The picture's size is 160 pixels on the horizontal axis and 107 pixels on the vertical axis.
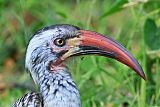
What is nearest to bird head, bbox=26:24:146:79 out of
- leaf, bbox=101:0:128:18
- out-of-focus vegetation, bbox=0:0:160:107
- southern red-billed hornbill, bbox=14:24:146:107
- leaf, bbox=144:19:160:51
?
southern red-billed hornbill, bbox=14:24:146:107

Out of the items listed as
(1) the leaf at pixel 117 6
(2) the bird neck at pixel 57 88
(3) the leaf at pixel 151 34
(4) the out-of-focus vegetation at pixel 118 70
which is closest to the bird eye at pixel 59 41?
(2) the bird neck at pixel 57 88

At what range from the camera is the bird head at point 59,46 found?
258 inches

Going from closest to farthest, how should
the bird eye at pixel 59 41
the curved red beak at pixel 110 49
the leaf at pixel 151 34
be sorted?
the curved red beak at pixel 110 49, the bird eye at pixel 59 41, the leaf at pixel 151 34

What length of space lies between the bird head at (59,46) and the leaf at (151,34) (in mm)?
1595

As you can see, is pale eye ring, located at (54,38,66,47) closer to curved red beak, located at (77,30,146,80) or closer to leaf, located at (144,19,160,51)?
curved red beak, located at (77,30,146,80)

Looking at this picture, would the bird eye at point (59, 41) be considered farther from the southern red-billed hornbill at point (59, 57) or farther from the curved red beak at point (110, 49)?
the curved red beak at point (110, 49)

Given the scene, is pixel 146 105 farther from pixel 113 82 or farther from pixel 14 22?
pixel 14 22

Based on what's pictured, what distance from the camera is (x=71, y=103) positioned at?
21.4 ft

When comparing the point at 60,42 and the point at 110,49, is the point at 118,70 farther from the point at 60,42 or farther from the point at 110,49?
the point at 110,49

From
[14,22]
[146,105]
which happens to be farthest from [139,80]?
[14,22]

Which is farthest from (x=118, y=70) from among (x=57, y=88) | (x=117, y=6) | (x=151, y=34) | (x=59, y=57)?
(x=57, y=88)

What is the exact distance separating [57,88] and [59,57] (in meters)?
0.27

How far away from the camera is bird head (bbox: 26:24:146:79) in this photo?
6.55m

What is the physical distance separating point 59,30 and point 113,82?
1997mm
